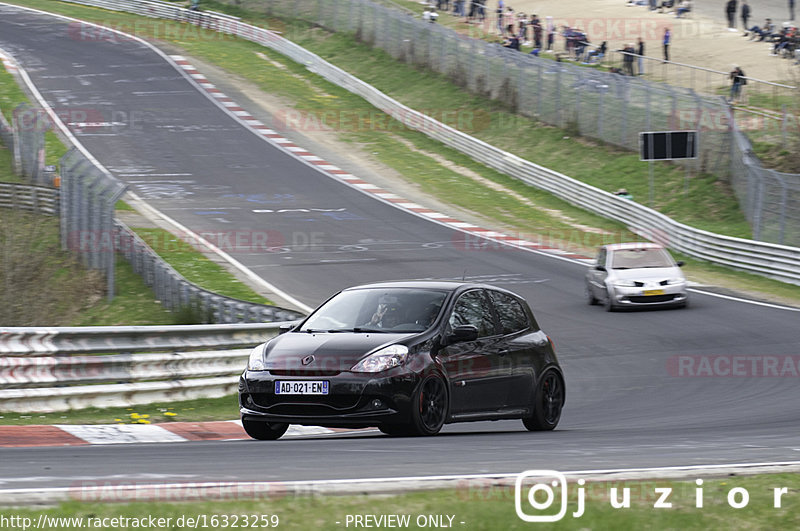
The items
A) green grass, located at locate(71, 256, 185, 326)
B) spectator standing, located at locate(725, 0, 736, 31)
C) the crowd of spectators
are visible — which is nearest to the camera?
green grass, located at locate(71, 256, 185, 326)

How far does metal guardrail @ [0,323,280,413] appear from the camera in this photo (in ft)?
38.7

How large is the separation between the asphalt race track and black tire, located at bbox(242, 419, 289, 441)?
0.34 meters

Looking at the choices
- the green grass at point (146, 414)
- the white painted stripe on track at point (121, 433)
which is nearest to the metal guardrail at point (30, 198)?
the green grass at point (146, 414)

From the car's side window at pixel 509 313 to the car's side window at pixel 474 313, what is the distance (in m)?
0.19

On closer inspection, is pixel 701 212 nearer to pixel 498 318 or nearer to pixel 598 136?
pixel 598 136

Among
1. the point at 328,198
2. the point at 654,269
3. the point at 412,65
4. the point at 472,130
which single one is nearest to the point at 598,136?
the point at 472,130

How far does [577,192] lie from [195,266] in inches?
559

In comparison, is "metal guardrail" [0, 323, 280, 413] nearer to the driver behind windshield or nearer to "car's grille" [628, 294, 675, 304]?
the driver behind windshield

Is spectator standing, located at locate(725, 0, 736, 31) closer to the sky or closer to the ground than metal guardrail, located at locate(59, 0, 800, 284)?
closer to the sky

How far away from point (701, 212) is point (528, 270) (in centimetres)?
856

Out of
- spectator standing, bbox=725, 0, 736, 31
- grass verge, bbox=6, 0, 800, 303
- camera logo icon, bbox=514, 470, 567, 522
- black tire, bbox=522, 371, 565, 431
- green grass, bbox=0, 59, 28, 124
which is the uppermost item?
camera logo icon, bbox=514, 470, 567, 522

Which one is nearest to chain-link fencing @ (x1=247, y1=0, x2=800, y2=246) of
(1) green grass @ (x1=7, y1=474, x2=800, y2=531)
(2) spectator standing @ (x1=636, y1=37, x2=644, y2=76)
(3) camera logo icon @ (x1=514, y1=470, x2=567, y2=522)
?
(2) spectator standing @ (x1=636, y1=37, x2=644, y2=76)

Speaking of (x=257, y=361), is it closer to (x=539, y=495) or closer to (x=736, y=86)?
(x=539, y=495)

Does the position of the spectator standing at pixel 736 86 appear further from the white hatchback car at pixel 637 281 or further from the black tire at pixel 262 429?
the black tire at pixel 262 429
